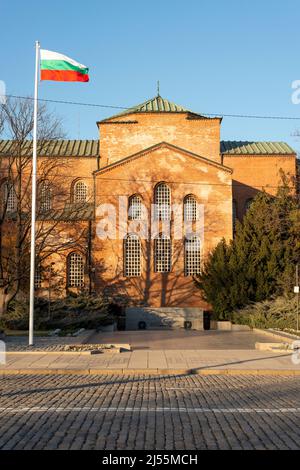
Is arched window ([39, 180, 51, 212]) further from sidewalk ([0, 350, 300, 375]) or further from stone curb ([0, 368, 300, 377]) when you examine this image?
stone curb ([0, 368, 300, 377])

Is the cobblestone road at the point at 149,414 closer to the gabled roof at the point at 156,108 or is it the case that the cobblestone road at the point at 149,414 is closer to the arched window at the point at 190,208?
the arched window at the point at 190,208

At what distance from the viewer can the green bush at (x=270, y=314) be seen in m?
32.1

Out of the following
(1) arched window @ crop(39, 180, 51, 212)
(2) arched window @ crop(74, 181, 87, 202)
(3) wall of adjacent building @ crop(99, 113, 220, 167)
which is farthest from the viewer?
(2) arched window @ crop(74, 181, 87, 202)

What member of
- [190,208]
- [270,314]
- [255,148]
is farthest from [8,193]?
[255,148]

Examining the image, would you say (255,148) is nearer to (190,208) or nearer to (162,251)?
(190,208)

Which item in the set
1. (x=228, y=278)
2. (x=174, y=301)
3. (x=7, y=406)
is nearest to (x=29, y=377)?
(x=7, y=406)

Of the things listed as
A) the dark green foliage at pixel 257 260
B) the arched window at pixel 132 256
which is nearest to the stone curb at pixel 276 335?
the dark green foliage at pixel 257 260

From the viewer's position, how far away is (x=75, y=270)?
4278cm

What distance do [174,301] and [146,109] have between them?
1731cm

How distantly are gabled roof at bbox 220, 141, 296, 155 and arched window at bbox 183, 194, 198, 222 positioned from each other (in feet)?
30.8

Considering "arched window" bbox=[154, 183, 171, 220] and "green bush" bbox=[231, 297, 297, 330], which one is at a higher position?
"arched window" bbox=[154, 183, 171, 220]

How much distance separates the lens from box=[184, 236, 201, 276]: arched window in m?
41.8

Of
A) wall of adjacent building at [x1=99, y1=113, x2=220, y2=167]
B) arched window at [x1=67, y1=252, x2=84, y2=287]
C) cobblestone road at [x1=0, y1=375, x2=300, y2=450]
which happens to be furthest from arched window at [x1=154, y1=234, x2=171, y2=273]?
cobblestone road at [x1=0, y1=375, x2=300, y2=450]

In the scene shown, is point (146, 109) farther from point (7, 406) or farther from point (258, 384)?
point (7, 406)
